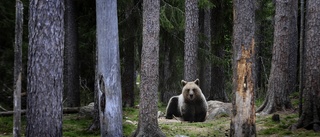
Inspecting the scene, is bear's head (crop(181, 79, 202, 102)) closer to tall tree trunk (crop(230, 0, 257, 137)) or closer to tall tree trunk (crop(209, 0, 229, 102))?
tall tree trunk (crop(209, 0, 229, 102))

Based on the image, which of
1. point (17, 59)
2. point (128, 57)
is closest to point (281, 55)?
point (128, 57)

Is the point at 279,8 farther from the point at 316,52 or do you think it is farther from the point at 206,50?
the point at 206,50

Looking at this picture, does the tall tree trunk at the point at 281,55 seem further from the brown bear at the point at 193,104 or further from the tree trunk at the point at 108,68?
the tree trunk at the point at 108,68

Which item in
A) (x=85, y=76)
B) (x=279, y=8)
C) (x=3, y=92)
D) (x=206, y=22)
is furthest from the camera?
(x=206, y=22)

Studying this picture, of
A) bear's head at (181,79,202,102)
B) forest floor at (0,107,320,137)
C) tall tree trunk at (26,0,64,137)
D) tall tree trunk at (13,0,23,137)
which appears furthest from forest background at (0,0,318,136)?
tall tree trunk at (26,0,64,137)

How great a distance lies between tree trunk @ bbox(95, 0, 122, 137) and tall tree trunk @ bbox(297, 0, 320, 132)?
6.25 m

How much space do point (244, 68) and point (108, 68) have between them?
3.99 metres

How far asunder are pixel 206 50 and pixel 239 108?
9.29 m

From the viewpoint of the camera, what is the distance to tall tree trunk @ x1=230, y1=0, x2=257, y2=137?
9.97 meters

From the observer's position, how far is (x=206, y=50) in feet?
62.8

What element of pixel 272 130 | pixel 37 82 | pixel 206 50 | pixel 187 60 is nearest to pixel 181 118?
pixel 187 60

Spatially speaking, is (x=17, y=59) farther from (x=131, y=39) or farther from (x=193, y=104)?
(x=131, y=39)

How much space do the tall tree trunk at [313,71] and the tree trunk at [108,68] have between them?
20.5ft

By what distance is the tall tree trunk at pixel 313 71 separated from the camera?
1109cm
